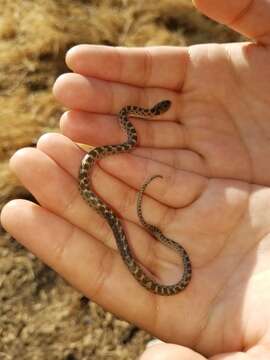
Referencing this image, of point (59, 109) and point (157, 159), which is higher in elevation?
point (157, 159)

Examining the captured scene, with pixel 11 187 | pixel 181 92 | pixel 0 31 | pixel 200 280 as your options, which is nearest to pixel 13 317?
pixel 11 187

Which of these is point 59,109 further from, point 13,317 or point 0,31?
point 13,317

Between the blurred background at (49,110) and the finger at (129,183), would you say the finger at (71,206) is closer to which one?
the finger at (129,183)

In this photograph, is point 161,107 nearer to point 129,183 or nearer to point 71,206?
point 129,183

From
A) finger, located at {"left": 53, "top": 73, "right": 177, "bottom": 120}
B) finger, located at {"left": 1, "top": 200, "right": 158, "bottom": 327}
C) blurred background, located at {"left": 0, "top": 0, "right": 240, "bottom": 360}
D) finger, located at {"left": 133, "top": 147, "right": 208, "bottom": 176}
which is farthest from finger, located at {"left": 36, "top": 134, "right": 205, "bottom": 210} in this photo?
blurred background, located at {"left": 0, "top": 0, "right": 240, "bottom": 360}

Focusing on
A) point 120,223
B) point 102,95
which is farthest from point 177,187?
point 102,95

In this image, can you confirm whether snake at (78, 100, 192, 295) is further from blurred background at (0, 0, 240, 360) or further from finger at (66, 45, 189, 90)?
blurred background at (0, 0, 240, 360)

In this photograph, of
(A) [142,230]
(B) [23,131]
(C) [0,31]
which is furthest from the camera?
(C) [0,31]
